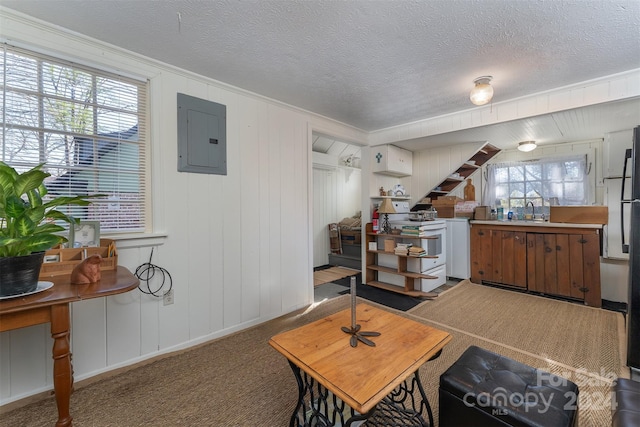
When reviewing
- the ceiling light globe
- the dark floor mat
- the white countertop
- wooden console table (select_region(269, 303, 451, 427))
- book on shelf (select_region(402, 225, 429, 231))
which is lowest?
the dark floor mat

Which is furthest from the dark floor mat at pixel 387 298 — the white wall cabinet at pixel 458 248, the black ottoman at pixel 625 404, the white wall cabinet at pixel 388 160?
the black ottoman at pixel 625 404

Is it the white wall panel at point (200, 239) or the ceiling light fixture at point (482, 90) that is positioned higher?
the ceiling light fixture at point (482, 90)

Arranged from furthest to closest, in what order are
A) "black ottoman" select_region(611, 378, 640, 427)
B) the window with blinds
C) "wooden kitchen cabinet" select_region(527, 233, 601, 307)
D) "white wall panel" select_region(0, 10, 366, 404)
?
"wooden kitchen cabinet" select_region(527, 233, 601, 307) < "white wall panel" select_region(0, 10, 366, 404) < the window with blinds < "black ottoman" select_region(611, 378, 640, 427)

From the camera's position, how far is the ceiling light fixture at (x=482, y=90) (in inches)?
87.7

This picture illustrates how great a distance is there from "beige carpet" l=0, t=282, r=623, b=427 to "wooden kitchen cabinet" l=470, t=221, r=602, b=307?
Answer: 49 cm

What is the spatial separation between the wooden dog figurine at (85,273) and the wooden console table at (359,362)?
108 cm

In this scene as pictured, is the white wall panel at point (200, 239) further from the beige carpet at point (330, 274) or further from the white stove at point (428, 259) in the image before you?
the white stove at point (428, 259)

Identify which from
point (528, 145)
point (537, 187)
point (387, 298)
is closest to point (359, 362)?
point (387, 298)

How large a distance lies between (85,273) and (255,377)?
125 centimetres

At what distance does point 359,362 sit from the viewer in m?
1.15

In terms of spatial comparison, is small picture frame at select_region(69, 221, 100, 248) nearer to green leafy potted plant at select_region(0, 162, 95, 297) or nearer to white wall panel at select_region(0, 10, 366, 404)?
white wall panel at select_region(0, 10, 366, 404)

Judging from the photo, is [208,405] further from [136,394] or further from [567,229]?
[567,229]

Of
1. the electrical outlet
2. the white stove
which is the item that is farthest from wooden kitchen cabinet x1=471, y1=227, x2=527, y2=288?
the electrical outlet

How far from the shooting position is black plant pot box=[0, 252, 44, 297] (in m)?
1.17
